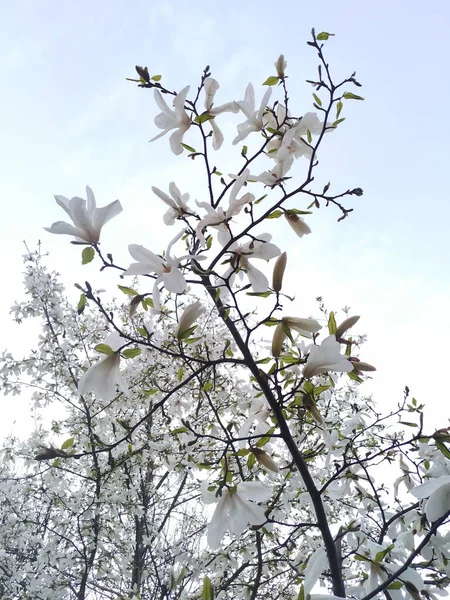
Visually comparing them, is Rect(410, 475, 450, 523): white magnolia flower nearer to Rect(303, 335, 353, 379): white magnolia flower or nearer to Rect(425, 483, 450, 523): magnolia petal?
Rect(425, 483, 450, 523): magnolia petal

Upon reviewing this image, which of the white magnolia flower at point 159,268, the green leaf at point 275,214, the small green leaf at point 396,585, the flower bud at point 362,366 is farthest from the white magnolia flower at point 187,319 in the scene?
the small green leaf at point 396,585

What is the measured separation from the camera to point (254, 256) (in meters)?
0.98

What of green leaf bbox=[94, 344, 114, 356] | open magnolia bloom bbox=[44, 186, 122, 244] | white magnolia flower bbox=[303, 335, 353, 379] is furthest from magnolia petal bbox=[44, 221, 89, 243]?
white magnolia flower bbox=[303, 335, 353, 379]

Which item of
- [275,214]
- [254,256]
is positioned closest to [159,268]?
[254,256]

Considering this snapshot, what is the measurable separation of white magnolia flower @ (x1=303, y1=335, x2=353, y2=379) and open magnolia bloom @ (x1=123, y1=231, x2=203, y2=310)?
318 millimetres

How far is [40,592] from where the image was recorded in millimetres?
3055

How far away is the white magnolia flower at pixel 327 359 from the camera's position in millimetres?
846

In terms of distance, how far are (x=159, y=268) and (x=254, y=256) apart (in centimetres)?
24

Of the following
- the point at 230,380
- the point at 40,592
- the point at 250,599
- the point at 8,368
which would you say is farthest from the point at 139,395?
the point at 250,599

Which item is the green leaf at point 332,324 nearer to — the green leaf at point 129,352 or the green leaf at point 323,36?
the green leaf at point 129,352

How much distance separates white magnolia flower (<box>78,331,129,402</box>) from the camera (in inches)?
35.7

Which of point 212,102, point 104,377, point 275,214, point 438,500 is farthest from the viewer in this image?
point 212,102

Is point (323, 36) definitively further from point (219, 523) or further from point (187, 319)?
point (219, 523)

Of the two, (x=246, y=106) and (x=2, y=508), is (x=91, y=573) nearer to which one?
(x=2, y=508)
